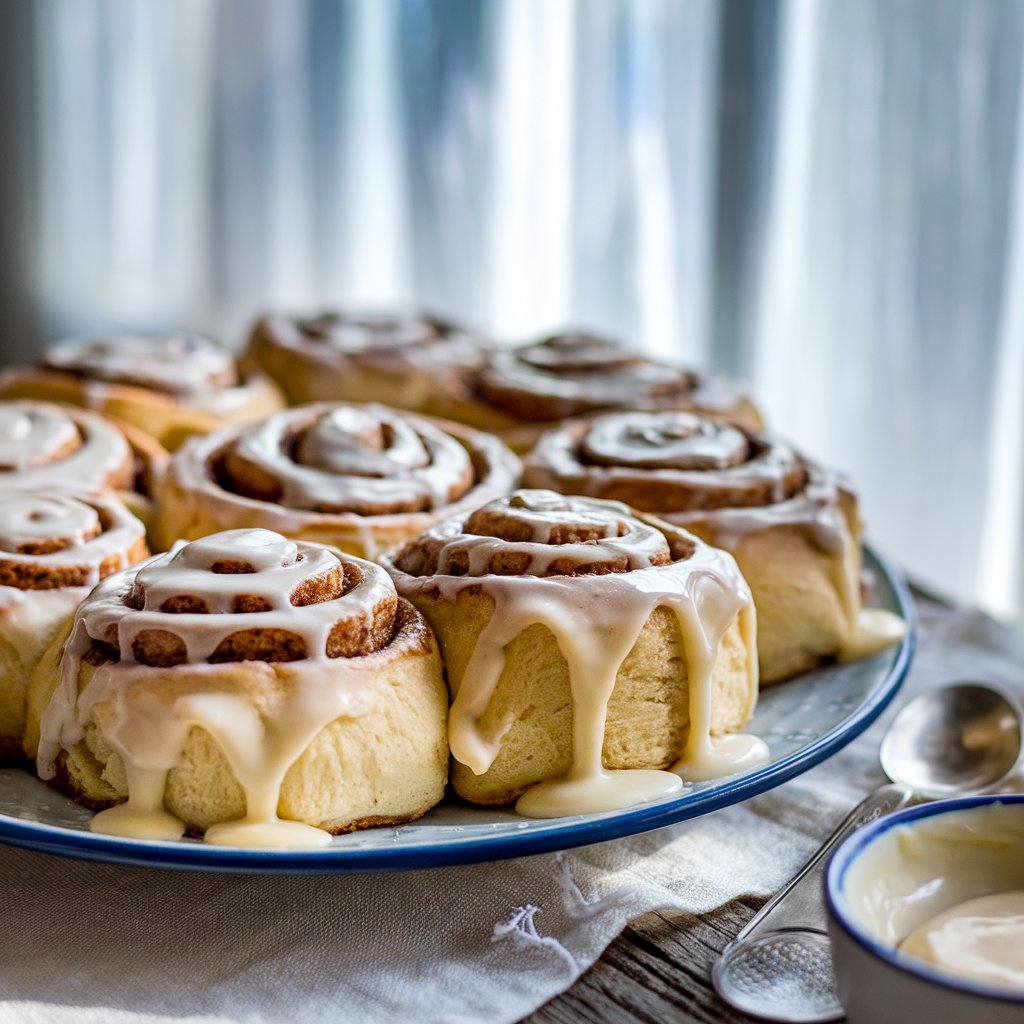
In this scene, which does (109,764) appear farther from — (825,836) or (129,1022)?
(825,836)

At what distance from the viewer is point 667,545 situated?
57.5 inches

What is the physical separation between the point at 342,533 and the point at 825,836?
0.67 metres

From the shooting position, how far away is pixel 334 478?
1739 millimetres

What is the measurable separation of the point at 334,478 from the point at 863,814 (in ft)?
2.56

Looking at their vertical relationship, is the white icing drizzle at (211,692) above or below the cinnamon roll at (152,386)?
below

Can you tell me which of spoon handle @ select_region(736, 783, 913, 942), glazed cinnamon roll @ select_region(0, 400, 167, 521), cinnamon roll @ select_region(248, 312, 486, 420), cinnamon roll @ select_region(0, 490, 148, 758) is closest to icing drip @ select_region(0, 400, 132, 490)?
glazed cinnamon roll @ select_region(0, 400, 167, 521)

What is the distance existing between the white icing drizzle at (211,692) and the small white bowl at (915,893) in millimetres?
461

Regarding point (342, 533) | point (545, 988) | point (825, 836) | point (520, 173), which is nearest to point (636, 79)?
point (520, 173)

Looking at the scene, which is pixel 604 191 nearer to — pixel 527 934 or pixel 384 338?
pixel 384 338

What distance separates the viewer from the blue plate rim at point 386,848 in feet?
3.65

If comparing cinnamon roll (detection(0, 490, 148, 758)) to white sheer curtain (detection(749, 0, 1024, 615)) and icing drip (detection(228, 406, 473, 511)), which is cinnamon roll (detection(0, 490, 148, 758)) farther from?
white sheer curtain (detection(749, 0, 1024, 615))

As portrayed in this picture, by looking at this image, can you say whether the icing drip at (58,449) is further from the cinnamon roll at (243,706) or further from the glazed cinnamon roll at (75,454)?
the cinnamon roll at (243,706)

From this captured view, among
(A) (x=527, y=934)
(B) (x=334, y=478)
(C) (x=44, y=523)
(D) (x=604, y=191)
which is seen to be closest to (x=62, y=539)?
(C) (x=44, y=523)

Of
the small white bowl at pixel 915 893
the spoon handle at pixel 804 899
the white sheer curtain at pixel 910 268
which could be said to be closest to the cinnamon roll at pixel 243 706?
the spoon handle at pixel 804 899
